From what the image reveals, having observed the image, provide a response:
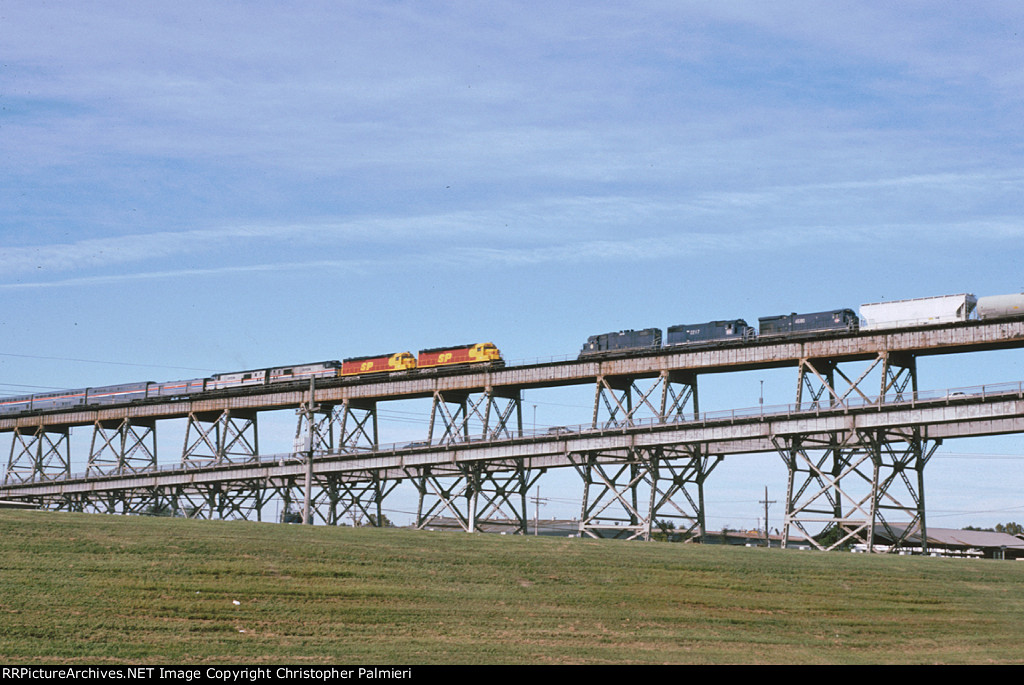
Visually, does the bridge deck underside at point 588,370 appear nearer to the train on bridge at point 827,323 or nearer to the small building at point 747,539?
the train on bridge at point 827,323

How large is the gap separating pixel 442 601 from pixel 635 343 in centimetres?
4006

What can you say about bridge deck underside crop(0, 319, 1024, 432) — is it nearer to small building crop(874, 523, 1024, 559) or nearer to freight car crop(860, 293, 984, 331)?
freight car crop(860, 293, 984, 331)

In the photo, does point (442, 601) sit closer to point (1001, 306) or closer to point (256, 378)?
point (1001, 306)

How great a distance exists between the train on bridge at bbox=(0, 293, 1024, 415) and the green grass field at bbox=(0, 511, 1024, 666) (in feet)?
61.9

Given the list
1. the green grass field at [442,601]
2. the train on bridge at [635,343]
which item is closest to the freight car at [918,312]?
the train on bridge at [635,343]

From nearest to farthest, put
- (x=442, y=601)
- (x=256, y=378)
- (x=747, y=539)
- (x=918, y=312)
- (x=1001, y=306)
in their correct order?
(x=442, y=601), (x=1001, y=306), (x=918, y=312), (x=256, y=378), (x=747, y=539)

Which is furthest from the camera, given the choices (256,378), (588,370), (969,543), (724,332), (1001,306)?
(969,543)

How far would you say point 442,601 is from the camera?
28047 mm

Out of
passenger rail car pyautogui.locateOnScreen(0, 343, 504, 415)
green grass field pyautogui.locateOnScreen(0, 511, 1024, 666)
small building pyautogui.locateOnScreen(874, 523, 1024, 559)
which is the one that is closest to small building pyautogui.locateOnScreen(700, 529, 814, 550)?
small building pyautogui.locateOnScreen(874, 523, 1024, 559)

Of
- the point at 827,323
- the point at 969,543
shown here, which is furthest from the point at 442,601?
the point at 969,543

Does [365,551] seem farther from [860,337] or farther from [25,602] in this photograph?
[860,337]

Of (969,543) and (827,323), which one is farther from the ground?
(827,323)

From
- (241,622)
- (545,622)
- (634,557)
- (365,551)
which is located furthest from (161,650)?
(634,557)

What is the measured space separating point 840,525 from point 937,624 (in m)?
23.5
